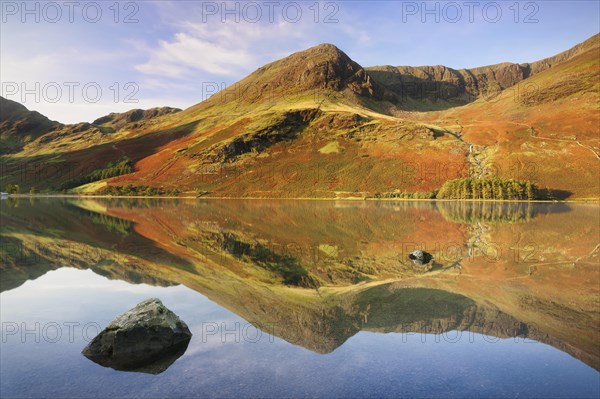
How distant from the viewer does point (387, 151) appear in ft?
437

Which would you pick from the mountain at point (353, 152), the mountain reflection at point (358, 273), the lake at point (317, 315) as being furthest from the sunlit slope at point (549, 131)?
the lake at point (317, 315)

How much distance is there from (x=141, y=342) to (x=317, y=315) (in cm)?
580

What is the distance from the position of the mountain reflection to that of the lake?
4.2 inches

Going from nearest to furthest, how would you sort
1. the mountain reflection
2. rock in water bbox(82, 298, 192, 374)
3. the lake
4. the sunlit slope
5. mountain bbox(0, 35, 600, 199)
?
1. the lake
2. rock in water bbox(82, 298, 192, 374)
3. the mountain reflection
4. the sunlit slope
5. mountain bbox(0, 35, 600, 199)

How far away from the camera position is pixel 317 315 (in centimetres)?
1421

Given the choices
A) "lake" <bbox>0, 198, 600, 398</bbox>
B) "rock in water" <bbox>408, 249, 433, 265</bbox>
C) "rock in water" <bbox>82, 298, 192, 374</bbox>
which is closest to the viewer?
"lake" <bbox>0, 198, 600, 398</bbox>

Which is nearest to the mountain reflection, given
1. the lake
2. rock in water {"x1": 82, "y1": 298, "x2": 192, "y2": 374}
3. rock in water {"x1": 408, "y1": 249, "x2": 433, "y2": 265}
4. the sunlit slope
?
the lake

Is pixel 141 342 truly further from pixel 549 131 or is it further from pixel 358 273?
pixel 549 131

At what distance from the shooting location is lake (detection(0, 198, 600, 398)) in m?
9.33

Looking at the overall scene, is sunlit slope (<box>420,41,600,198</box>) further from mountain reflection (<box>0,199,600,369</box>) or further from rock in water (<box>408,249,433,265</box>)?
rock in water (<box>408,249,433,265</box>)

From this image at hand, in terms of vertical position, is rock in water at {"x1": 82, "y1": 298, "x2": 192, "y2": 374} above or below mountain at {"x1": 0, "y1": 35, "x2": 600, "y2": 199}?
below

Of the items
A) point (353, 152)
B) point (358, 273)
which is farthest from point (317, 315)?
point (353, 152)

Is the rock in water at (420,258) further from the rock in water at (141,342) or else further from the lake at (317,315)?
the rock in water at (141,342)

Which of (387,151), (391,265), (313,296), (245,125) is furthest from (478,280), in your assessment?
(245,125)
